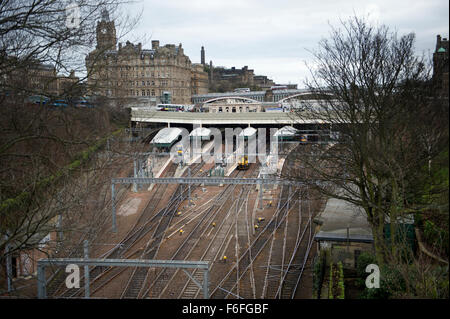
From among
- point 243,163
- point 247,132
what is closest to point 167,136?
point 247,132

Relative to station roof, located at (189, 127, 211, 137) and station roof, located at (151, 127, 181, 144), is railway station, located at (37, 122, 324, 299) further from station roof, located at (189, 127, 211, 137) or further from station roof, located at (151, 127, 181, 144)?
station roof, located at (189, 127, 211, 137)

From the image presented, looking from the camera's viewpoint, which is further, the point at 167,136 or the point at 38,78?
the point at 167,136

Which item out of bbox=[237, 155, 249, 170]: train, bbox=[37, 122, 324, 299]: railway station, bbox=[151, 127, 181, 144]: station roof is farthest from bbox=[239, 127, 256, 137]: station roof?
bbox=[151, 127, 181, 144]: station roof

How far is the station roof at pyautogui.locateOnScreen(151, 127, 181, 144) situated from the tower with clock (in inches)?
902

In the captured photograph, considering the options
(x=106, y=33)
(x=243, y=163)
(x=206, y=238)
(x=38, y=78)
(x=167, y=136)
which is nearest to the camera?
(x=106, y=33)

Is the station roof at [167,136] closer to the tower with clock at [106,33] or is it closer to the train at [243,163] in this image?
the train at [243,163]

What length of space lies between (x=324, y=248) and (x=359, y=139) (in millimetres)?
3805

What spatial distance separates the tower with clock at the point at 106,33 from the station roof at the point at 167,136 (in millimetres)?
22908

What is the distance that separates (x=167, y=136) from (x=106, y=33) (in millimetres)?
24368

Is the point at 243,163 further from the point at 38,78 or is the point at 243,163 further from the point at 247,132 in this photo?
the point at 38,78

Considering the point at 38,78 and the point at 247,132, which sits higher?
the point at 38,78

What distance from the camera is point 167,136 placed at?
3042 centimetres

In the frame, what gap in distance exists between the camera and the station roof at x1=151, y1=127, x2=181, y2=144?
2927 centimetres
